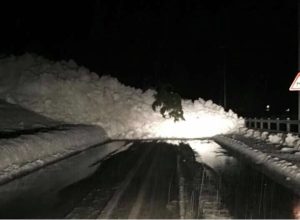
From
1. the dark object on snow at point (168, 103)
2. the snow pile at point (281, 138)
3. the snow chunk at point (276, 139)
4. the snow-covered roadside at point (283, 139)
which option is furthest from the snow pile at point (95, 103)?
the snow chunk at point (276, 139)

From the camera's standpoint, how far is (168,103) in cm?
4278

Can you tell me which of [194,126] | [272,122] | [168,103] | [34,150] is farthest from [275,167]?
[168,103]

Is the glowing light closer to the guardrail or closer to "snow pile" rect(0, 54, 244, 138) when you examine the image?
"snow pile" rect(0, 54, 244, 138)

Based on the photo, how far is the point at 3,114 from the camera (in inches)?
1271

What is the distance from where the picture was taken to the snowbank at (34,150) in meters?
15.8

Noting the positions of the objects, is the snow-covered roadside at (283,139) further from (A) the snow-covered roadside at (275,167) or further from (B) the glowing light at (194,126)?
(B) the glowing light at (194,126)

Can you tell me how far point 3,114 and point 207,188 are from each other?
904 inches

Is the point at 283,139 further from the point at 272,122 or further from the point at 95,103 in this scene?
the point at 95,103

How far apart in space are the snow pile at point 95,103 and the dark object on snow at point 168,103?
594 mm

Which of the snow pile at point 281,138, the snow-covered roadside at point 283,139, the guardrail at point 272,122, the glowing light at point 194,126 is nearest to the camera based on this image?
the snow-covered roadside at point 283,139

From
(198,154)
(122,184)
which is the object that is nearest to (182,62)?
(198,154)

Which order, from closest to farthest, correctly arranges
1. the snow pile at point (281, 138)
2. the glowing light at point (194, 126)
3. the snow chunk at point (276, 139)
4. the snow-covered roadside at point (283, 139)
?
the snow-covered roadside at point (283, 139) → the snow pile at point (281, 138) → the snow chunk at point (276, 139) → the glowing light at point (194, 126)

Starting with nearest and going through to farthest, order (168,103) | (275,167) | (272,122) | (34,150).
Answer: (275,167), (34,150), (272,122), (168,103)

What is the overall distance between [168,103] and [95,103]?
6506 millimetres
